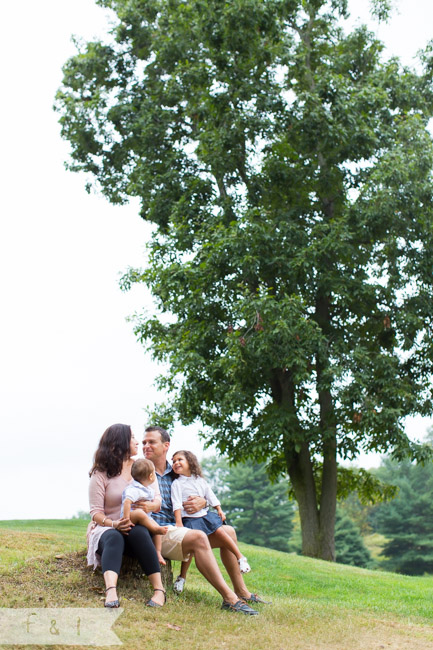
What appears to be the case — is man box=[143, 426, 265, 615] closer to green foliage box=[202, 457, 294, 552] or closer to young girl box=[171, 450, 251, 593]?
young girl box=[171, 450, 251, 593]

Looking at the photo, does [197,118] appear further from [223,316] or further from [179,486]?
[179,486]

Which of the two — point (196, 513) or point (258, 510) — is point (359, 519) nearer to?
point (258, 510)

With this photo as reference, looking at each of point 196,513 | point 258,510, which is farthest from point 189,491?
point 258,510

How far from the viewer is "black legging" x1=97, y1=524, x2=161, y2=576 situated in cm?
635

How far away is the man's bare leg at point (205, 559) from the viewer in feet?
21.7

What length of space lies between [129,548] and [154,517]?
517mm

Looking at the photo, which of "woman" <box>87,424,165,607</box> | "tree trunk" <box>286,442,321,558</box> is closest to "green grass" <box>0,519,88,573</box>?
"woman" <box>87,424,165,607</box>

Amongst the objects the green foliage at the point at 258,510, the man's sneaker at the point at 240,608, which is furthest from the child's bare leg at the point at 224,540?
the green foliage at the point at 258,510

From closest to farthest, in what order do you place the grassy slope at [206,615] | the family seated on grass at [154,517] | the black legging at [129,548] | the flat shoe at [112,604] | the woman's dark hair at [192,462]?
the grassy slope at [206,615], the flat shoe at [112,604], the black legging at [129,548], the family seated on grass at [154,517], the woman's dark hair at [192,462]

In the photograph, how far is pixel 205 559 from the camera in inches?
261

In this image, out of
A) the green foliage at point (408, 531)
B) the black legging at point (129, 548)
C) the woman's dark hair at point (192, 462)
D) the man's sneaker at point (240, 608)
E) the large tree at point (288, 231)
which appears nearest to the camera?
the black legging at point (129, 548)

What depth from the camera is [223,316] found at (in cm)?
1642

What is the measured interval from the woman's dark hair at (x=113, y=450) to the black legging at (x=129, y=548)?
64 centimetres

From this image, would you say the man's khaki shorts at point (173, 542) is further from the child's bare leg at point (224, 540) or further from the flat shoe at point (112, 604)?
the flat shoe at point (112, 604)
